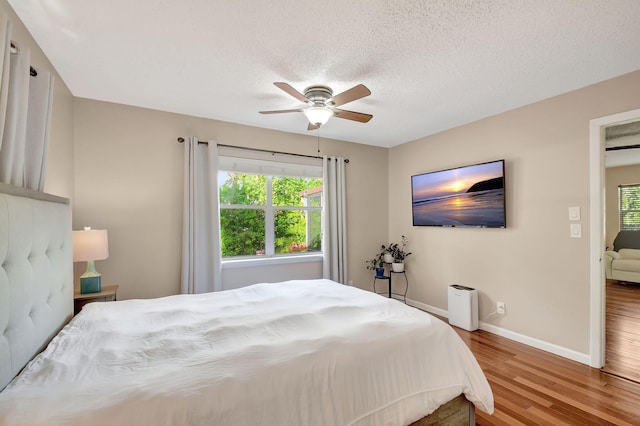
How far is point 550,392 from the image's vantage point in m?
2.27

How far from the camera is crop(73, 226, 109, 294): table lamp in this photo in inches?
95.6

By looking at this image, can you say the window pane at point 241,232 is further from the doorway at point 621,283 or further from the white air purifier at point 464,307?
the doorway at point 621,283

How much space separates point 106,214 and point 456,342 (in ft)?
10.8

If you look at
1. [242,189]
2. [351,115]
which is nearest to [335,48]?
[351,115]

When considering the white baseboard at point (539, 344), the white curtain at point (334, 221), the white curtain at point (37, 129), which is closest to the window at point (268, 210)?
the white curtain at point (334, 221)

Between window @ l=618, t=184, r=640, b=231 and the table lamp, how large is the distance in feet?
31.0

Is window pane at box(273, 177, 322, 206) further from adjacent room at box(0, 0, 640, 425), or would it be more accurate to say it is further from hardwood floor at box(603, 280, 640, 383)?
hardwood floor at box(603, 280, 640, 383)

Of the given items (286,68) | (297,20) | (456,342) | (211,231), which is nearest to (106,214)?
(211,231)

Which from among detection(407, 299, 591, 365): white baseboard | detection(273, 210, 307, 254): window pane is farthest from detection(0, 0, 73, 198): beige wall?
detection(407, 299, 591, 365): white baseboard

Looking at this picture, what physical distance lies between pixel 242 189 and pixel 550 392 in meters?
3.58

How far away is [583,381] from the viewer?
2.41 m

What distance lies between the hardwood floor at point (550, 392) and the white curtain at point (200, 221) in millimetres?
2806

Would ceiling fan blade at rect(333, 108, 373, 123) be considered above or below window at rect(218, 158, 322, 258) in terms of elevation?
above

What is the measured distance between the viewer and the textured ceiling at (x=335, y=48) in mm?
1683
